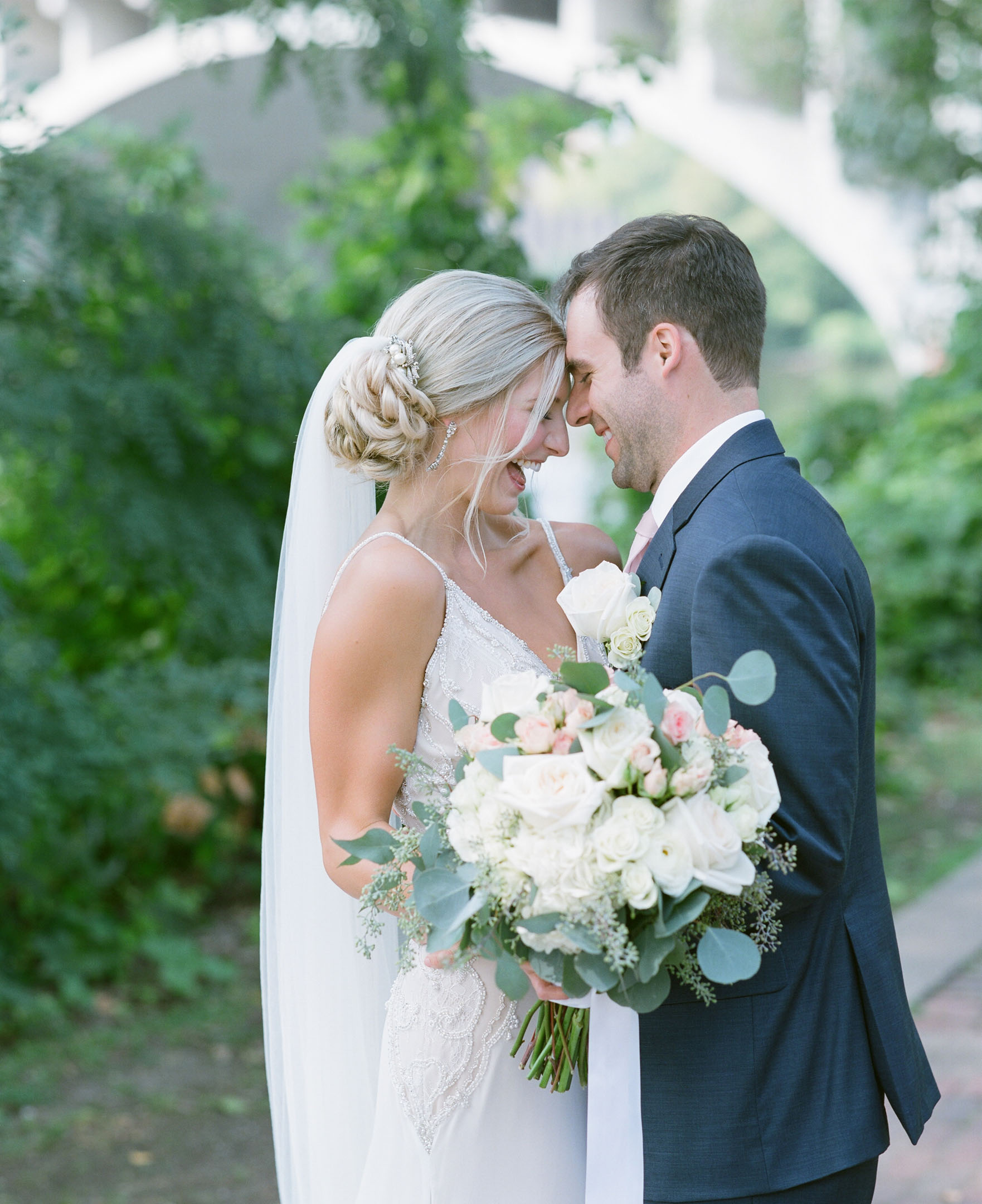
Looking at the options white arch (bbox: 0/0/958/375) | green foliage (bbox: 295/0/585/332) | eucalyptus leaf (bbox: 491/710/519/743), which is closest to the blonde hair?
eucalyptus leaf (bbox: 491/710/519/743)

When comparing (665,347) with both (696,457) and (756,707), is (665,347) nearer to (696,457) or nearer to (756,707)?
(696,457)

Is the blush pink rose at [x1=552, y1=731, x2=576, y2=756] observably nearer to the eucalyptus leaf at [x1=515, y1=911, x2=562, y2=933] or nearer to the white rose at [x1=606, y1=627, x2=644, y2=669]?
the eucalyptus leaf at [x1=515, y1=911, x2=562, y2=933]

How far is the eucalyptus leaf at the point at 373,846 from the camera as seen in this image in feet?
6.31

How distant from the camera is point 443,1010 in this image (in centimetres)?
232

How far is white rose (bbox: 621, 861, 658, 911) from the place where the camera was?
63.8 inches

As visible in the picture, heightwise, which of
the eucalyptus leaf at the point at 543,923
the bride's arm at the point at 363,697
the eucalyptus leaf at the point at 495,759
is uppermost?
the bride's arm at the point at 363,697

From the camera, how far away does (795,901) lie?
1.88 meters

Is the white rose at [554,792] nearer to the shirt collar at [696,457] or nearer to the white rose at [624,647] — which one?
the white rose at [624,647]

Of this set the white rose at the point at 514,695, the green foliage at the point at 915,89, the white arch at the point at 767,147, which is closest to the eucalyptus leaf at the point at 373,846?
the white rose at the point at 514,695

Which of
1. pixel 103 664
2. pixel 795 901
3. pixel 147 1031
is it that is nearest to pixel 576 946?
pixel 795 901

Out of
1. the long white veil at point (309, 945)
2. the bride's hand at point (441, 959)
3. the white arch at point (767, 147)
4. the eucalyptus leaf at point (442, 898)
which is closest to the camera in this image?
the eucalyptus leaf at point (442, 898)

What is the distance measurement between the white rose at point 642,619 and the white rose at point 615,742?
0.44m

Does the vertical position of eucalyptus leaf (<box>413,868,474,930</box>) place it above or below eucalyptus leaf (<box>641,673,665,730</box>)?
below

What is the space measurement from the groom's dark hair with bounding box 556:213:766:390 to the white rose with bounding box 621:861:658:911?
3.13ft
